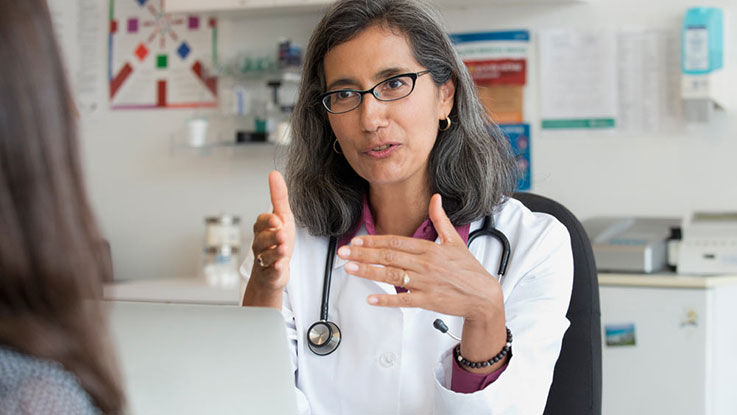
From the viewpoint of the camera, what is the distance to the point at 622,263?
8.57 feet

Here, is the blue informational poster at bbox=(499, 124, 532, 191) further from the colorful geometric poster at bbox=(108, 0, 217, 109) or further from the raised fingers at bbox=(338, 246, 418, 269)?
the raised fingers at bbox=(338, 246, 418, 269)

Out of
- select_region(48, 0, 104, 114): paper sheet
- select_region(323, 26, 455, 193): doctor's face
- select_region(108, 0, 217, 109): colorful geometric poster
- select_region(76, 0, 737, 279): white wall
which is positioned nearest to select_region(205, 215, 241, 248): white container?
select_region(76, 0, 737, 279): white wall

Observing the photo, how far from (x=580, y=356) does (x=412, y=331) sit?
27cm

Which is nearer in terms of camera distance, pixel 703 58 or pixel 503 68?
pixel 703 58

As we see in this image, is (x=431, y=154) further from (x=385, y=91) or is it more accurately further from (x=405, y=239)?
(x=405, y=239)

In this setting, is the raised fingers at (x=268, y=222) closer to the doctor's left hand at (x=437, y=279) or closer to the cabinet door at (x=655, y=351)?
the doctor's left hand at (x=437, y=279)

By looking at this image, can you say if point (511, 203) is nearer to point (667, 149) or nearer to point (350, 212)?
point (350, 212)

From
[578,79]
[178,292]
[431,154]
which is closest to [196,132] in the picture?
[178,292]

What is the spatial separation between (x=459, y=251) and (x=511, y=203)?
1.23ft

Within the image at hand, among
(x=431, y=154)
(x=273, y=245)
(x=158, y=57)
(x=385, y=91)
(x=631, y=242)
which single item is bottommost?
(x=631, y=242)

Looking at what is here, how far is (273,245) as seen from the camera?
1236 mm

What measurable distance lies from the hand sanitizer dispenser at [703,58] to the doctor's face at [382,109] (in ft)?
5.13

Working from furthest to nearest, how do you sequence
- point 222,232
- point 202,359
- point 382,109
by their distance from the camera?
point 222,232 < point 382,109 < point 202,359

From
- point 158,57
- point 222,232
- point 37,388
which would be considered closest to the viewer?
point 37,388
